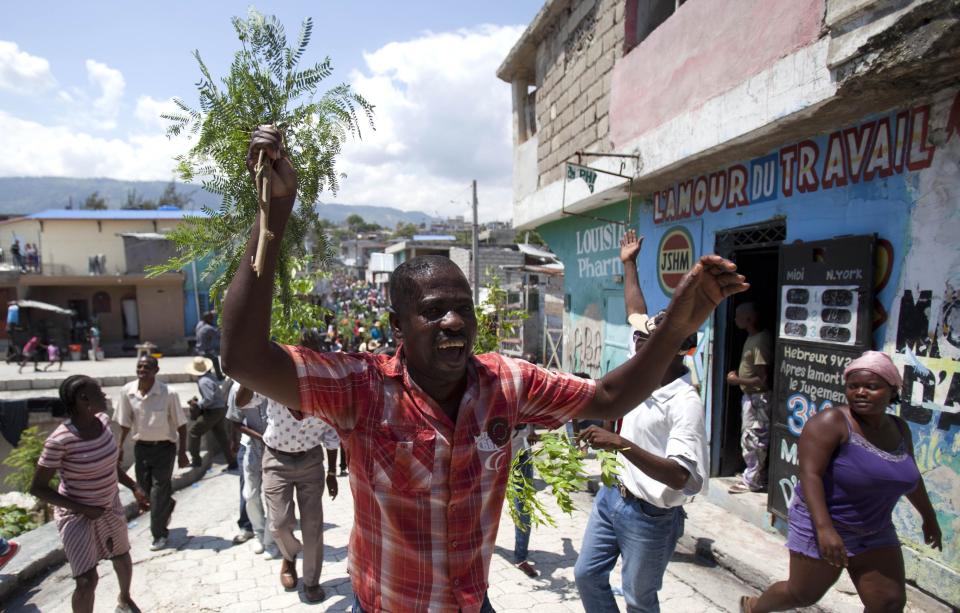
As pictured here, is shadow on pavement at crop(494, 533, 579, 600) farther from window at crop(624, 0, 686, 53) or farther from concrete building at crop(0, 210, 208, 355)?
concrete building at crop(0, 210, 208, 355)

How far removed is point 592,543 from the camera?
2.99 metres

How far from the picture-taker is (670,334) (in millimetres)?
1603

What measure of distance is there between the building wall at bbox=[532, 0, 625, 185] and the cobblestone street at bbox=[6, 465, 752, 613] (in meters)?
5.11

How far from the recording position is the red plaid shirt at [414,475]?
1.56 m

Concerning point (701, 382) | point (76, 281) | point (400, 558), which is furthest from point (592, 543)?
point (76, 281)

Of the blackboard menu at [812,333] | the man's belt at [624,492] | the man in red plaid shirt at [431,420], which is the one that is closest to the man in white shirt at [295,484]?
the man's belt at [624,492]

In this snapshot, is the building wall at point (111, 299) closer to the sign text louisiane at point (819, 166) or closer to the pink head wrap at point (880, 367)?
the sign text louisiane at point (819, 166)

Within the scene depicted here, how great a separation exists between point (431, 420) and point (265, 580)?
382cm

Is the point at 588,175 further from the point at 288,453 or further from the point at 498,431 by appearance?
the point at 498,431

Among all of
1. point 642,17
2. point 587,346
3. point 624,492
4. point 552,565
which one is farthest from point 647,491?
point 587,346

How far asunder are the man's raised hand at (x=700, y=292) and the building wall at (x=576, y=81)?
6433mm

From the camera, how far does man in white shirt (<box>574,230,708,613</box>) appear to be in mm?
2535

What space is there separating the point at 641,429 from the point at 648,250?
4888mm

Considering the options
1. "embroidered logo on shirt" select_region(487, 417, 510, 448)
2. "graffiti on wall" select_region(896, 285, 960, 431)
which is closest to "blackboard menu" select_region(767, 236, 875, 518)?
"graffiti on wall" select_region(896, 285, 960, 431)
